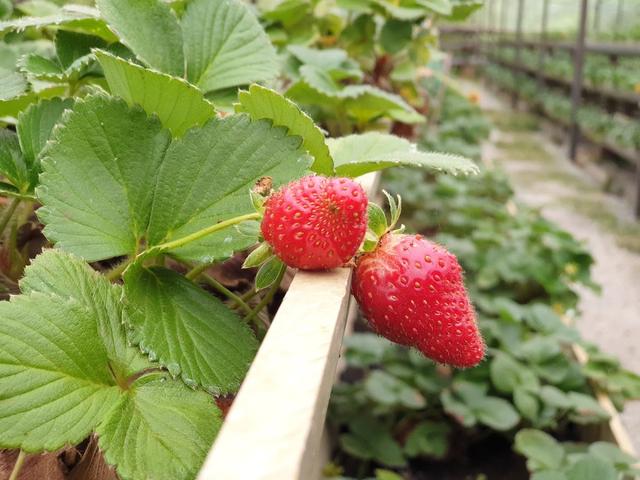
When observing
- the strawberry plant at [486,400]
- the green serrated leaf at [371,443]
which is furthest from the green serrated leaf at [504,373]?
the green serrated leaf at [371,443]

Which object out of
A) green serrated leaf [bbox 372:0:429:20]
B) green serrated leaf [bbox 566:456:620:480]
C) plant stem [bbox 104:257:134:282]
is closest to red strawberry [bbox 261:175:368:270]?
plant stem [bbox 104:257:134:282]

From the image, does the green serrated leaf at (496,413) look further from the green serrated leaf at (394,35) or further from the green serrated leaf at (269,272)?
the green serrated leaf at (269,272)

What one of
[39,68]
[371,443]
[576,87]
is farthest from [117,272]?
[576,87]

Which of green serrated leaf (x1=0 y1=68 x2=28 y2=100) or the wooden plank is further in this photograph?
green serrated leaf (x1=0 y1=68 x2=28 y2=100)

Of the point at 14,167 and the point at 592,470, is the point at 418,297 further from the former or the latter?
the point at 592,470

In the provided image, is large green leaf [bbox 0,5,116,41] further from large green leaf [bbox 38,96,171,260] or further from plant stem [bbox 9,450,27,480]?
plant stem [bbox 9,450,27,480]

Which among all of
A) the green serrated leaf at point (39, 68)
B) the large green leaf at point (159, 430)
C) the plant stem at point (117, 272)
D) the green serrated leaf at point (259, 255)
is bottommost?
the large green leaf at point (159, 430)
